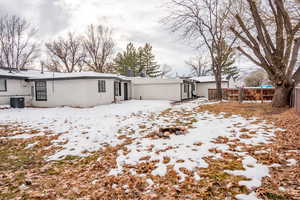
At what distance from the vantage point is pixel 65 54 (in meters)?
28.0

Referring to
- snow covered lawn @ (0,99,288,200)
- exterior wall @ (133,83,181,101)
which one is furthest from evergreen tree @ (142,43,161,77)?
snow covered lawn @ (0,99,288,200)

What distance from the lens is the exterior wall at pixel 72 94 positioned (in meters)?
13.0

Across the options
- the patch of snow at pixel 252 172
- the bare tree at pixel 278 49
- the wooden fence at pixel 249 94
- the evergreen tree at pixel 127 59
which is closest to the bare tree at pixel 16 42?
the evergreen tree at pixel 127 59

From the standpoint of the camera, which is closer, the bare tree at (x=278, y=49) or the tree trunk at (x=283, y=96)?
the bare tree at (x=278, y=49)

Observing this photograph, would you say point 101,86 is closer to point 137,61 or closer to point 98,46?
point 98,46

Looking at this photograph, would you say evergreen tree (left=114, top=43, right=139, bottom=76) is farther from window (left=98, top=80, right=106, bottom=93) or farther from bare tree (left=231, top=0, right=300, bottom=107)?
bare tree (left=231, top=0, right=300, bottom=107)

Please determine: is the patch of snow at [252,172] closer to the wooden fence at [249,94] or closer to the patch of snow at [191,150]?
the patch of snow at [191,150]

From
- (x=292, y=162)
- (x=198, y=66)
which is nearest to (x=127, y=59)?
(x=198, y=66)

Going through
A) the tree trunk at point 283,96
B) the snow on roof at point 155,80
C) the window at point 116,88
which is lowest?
the tree trunk at point 283,96

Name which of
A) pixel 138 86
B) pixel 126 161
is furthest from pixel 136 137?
pixel 138 86

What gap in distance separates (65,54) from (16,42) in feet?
22.4

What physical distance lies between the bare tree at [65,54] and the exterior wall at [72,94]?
1596 centimetres

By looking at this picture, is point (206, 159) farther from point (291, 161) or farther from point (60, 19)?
point (60, 19)

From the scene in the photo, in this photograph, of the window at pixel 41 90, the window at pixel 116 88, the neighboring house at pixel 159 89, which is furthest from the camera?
the neighboring house at pixel 159 89
